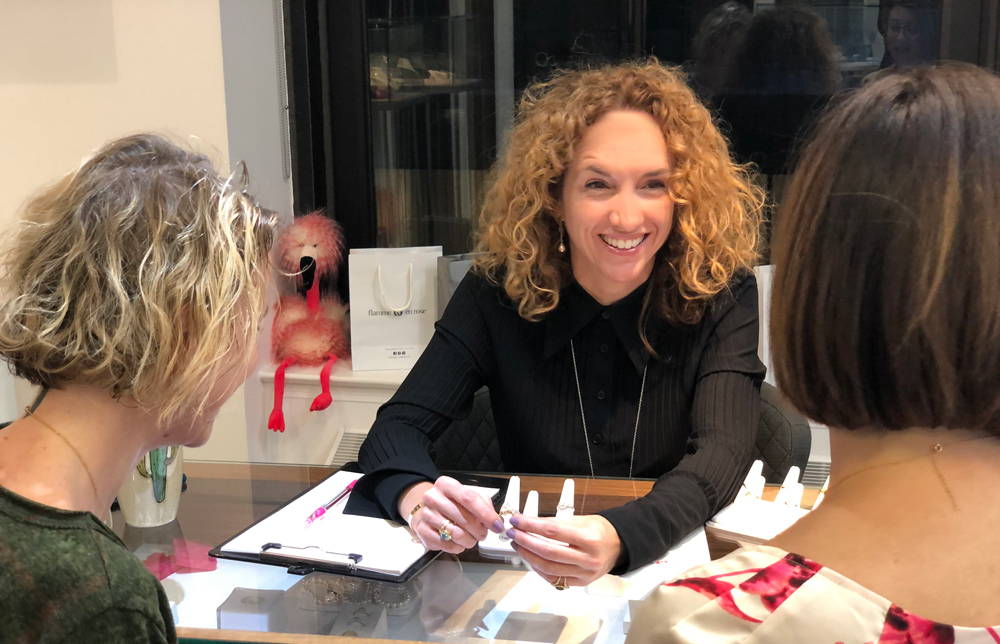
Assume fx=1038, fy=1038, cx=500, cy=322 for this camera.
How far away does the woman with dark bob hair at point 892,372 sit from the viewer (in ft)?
2.70

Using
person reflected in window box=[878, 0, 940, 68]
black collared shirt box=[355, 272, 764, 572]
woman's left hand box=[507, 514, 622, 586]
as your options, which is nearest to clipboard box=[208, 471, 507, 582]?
woman's left hand box=[507, 514, 622, 586]

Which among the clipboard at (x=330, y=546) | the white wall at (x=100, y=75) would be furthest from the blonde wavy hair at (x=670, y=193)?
the white wall at (x=100, y=75)

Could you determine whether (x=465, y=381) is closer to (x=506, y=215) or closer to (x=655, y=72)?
(x=506, y=215)

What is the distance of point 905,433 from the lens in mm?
900

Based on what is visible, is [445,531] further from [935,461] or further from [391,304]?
[391,304]

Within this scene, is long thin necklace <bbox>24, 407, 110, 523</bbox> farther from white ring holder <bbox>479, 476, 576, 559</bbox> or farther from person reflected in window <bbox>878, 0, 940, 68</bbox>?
person reflected in window <bbox>878, 0, 940, 68</bbox>

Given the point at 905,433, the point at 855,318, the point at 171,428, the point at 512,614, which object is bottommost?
the point at 512,614

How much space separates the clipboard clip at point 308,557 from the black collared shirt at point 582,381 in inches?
17.3

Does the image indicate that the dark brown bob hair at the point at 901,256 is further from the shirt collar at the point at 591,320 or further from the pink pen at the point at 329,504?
the shirt collar at the point at 591,320

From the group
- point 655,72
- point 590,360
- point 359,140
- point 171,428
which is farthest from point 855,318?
point 359,140

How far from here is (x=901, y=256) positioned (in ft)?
2.72

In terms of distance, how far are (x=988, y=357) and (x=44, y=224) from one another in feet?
3.18

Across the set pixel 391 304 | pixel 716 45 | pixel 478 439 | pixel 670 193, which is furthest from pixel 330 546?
pixel 716 45

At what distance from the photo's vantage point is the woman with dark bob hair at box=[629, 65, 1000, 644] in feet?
2.70
